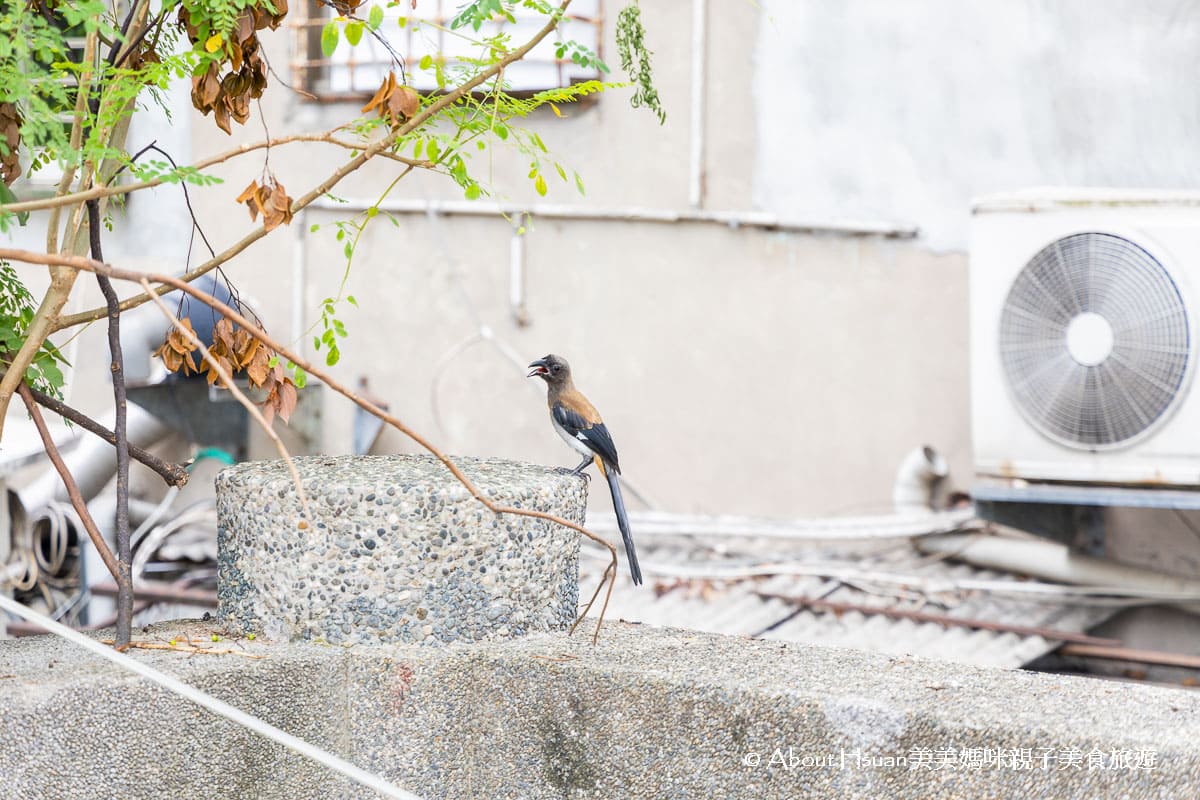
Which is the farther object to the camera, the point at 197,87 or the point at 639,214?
the point at 639,214

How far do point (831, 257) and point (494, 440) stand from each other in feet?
7.36

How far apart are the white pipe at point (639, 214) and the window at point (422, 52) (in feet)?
2.19

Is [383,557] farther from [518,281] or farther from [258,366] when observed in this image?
[518,281]

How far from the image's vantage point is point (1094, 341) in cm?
582

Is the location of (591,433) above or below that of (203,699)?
above

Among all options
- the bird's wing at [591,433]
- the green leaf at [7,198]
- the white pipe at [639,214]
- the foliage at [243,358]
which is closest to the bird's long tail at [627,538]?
the bird's wing at [591,433]

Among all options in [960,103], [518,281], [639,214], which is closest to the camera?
[960,103]

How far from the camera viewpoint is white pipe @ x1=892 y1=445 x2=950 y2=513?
728cm

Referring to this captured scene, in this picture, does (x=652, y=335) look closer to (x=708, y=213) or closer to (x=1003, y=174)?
(x=708, y=213)

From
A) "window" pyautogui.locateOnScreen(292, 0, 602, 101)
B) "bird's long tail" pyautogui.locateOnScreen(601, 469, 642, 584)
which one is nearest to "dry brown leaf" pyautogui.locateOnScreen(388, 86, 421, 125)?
"bird's long tail" pyautogui.locateOnScreen(601, 469, 642, 584)

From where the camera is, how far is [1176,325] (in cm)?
570

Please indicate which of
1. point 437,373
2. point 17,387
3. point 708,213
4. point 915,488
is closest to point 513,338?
point 437,373

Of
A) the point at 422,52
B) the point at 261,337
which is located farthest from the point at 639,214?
the point at 261,337

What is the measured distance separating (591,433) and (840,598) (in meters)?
2.88
